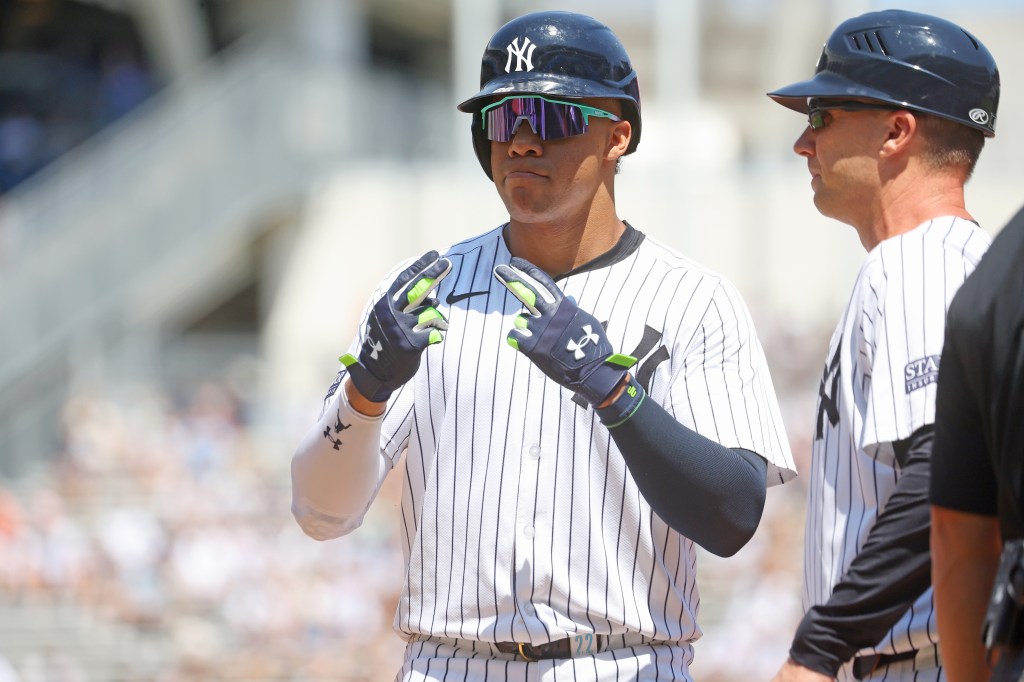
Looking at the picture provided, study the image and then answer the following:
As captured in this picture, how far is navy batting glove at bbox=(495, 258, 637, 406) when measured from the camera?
8.59 feet

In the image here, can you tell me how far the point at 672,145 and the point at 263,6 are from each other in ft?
20.8

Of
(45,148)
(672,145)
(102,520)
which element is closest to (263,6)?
(45,148)

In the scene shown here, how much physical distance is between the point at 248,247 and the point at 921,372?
1837cm

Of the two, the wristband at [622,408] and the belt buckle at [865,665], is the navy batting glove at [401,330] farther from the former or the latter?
the belt buckle at [865,665]

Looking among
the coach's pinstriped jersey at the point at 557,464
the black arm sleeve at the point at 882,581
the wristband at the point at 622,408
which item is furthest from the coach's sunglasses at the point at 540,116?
the black arm sleeve at the point at 882,581

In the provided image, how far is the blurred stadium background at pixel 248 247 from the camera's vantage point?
38.2 feet

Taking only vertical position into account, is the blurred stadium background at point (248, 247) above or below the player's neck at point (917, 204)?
above

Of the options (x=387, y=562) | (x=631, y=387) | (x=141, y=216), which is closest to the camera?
(x=631, y=387)

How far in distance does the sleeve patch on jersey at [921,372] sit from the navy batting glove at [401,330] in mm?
885

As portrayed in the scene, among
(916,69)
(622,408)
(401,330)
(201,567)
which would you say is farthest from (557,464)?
(201,567)

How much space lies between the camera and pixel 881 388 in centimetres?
279

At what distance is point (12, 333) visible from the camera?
16.5m

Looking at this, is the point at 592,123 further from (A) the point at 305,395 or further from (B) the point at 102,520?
(A) the point at 305,395

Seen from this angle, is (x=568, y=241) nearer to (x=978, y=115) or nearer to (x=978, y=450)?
(x=978, y=115)
